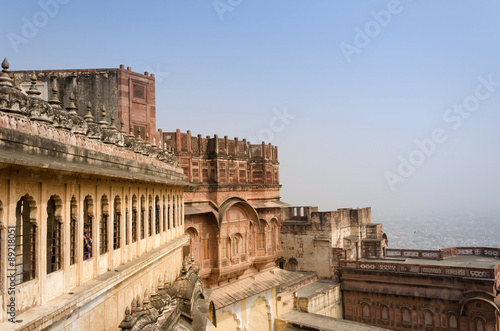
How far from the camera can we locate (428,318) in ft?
79.0

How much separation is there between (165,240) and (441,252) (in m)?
24.1

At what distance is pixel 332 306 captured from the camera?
25.8 meters

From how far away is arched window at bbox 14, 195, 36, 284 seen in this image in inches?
193

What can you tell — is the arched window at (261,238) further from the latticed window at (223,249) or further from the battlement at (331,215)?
the battlement at (331,215)

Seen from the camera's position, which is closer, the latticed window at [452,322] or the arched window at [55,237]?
the arched window at [55,237]

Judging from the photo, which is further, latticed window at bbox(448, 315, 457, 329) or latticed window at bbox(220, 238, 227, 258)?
latticed window at bbox(448, 315, 457, 329)

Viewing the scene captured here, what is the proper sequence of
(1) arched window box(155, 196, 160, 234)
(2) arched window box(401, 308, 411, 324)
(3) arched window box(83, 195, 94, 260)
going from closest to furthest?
1. (3) arched window box(83, 195, 94, 260)
2. (1) arched window box(155, 196, 160, 234)
3. (2) arched window box(401, 308, 411, 324)

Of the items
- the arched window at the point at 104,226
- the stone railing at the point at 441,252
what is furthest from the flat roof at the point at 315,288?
the arched window at the point at 104,226

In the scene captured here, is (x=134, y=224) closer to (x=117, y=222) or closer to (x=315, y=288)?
(x=117, y=222)

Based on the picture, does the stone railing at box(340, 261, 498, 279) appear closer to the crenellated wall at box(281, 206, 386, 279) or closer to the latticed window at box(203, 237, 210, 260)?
the crenellated wall at box(281, 206, 386, 279)

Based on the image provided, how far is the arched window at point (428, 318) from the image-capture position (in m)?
23.9

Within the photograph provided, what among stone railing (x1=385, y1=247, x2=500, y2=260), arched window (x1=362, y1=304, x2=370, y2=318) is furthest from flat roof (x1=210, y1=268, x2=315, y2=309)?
stone railing (x1=385, y1=247, x2=500, y2=260)

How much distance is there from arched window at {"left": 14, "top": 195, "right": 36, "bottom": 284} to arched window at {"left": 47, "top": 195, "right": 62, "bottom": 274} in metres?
0.28

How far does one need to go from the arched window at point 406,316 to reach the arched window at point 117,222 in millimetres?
21878
